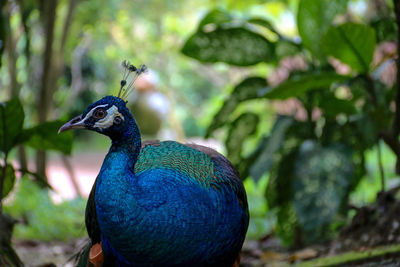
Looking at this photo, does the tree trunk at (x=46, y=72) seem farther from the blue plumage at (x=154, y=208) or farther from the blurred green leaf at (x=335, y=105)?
the blue plumage at (x=154, y=208)

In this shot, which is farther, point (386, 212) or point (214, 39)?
point (214, 39)

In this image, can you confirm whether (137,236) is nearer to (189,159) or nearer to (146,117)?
(189,159)

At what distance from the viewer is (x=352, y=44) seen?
9.06 ft

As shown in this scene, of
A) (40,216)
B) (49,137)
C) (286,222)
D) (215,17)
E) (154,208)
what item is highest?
(215,17)

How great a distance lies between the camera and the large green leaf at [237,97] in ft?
11.1

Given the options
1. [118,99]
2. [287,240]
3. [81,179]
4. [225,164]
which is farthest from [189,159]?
[81,179]

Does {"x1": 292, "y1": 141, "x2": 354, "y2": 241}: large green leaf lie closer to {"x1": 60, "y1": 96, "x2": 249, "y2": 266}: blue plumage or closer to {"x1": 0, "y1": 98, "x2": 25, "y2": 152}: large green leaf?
{"x1": 60, "y1": 96, "x2": 249, "y2": 266}: blue plumage

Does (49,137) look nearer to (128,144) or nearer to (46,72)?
(128,144)

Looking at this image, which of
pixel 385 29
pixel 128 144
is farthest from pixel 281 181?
pixel 128 144

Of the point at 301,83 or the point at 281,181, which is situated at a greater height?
the point at 301,83

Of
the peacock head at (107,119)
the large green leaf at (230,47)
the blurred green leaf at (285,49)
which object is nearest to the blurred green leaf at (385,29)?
the blurred green leaf at (285,49)

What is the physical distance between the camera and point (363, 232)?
2.98m

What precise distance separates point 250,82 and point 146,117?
10.9 metres

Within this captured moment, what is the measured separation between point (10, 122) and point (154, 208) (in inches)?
37.7
